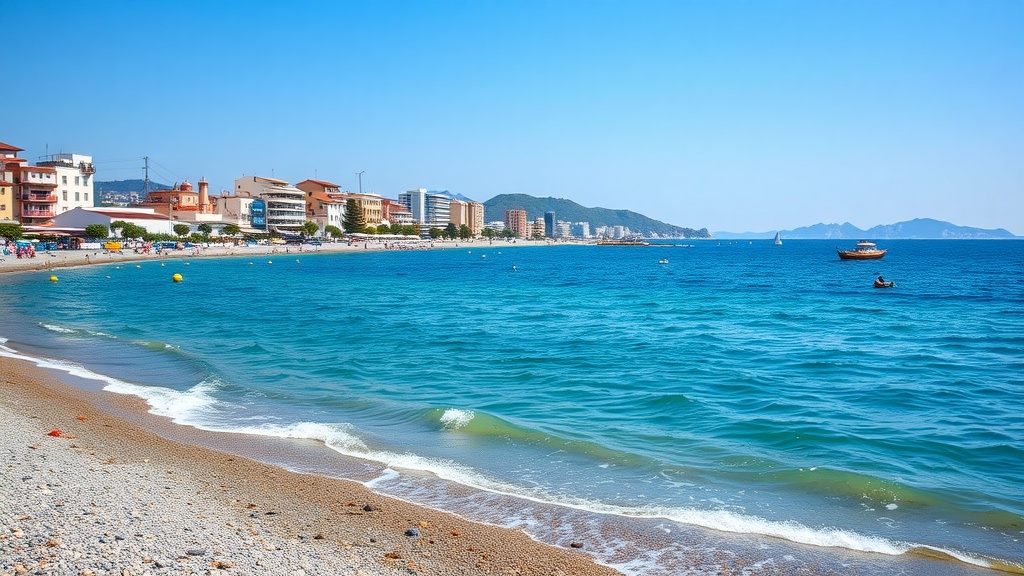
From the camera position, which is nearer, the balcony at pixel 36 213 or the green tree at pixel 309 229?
the balcony at pixel 36 213

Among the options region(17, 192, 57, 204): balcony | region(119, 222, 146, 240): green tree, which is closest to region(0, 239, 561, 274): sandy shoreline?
region(119, 222, 146, 240): green tree

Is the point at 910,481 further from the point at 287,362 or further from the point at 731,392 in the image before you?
the point at 287,362

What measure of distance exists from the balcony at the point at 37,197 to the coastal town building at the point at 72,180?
1.28 metres

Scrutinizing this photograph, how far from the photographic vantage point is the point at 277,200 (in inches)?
5005

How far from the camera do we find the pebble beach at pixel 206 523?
6.35m

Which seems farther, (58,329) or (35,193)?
(35,193)

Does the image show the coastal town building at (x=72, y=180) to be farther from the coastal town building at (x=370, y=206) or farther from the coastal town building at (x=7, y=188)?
the coastal town building at (x=370, y=206)

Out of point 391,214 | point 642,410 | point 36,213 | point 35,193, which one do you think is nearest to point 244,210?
point 36,213

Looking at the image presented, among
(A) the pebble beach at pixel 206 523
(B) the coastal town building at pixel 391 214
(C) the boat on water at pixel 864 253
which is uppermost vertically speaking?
(B) the coastal town building at pixel 391 214

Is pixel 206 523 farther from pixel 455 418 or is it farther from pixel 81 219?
pixel 81 219

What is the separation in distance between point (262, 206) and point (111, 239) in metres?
43.1

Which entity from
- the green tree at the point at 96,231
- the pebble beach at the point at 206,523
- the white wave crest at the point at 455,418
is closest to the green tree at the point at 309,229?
the green tree at the point at 96,231

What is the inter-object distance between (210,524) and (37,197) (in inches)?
3682

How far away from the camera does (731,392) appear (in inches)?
617
